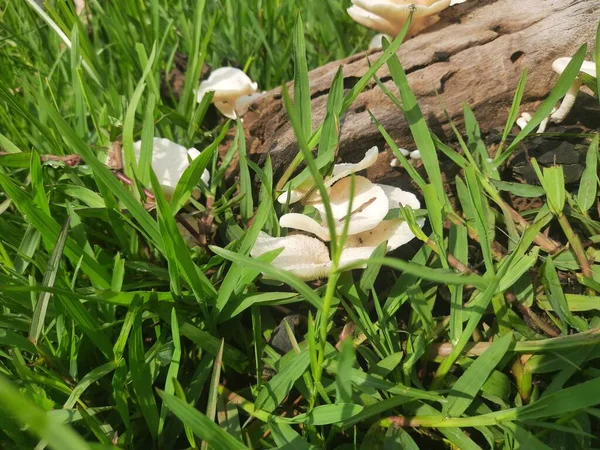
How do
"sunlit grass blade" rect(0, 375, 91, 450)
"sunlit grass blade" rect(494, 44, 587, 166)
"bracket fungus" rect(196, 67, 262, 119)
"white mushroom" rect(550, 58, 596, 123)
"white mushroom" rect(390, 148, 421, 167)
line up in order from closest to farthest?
"sunlit grass blade" rect(0, 375, 91, 450), "sunlit grass blade" rect(494, 44, 587, 166), "white mushroom" rect(550, 58, 596, 123), "white mushroom" rect(390, 148, 421, 167), "bracket fungus" rect(196, 67, 262, 119)

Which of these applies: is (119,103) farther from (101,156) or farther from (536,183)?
(536,183)

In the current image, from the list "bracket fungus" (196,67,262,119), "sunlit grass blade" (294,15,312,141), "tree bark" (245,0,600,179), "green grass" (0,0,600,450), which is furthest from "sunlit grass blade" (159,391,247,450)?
"bracket fungus" (196,67,262,119)

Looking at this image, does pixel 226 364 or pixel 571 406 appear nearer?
pixel 571 406

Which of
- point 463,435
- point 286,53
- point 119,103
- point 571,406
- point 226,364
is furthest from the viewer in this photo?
point 286,53

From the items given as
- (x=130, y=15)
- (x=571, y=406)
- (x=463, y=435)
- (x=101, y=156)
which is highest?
(x=130, y=15)

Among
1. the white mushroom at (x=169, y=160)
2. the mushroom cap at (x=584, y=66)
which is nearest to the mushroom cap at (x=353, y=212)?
the white mushroom at (x=169, y=160)

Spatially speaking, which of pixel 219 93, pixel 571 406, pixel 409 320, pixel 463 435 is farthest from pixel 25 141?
pixel 571 406

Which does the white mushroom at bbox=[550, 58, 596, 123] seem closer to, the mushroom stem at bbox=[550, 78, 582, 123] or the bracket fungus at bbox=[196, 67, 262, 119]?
the mushroom stem at bbox=[550, 78, 582, 123]

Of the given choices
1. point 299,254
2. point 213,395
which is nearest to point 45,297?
point 213,395
